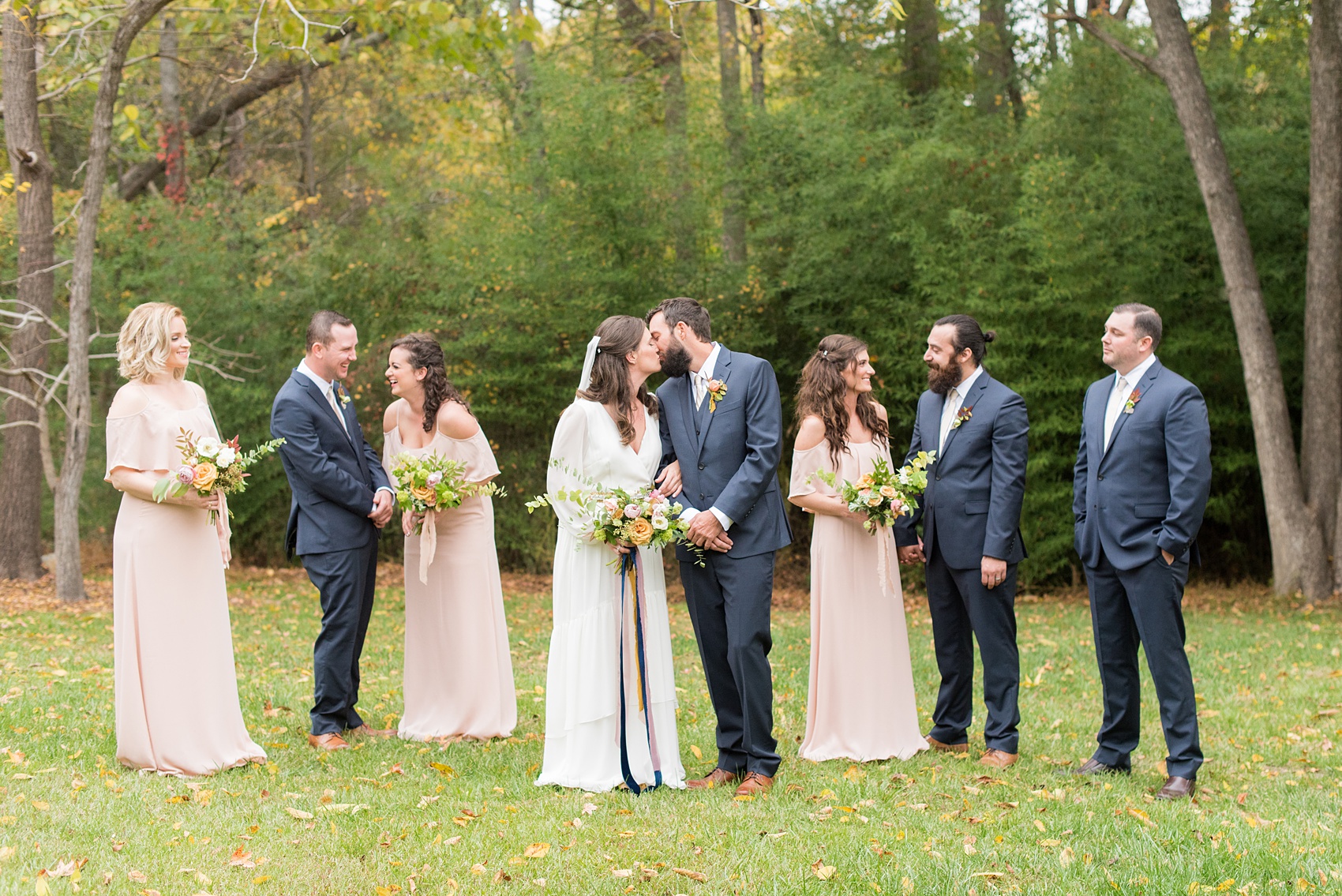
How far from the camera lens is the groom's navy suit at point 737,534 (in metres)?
4.61

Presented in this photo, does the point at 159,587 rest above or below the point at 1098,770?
above

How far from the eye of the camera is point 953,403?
558 centimetres

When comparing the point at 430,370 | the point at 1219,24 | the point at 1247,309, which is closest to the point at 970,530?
the point at 430,370

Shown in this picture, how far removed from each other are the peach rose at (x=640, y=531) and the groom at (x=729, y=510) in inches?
6.9

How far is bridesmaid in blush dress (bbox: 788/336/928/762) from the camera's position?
5.45m

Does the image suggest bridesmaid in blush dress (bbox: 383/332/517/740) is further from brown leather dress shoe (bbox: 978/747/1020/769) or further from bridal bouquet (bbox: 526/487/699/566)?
brown leather dress shoe (bbox: 978/747/1020/769)

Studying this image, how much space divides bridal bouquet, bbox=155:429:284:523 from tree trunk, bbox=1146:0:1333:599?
8477 mm

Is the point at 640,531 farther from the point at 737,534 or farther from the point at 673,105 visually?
the point at 673,105

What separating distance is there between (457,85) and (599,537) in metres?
15.9

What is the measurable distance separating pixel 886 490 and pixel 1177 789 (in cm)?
167

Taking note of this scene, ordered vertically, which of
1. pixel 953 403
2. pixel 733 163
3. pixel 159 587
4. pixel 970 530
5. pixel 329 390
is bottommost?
pixel 159 587

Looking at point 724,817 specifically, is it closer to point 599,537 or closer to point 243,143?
point 599,537

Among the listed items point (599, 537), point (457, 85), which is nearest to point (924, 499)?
point (599, 537)

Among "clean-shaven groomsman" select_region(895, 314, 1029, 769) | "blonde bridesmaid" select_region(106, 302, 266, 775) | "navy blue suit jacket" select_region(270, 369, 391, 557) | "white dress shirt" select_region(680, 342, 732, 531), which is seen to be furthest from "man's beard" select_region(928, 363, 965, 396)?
"blonde bridesmaid" select_region(106, 302, 266, 775)
